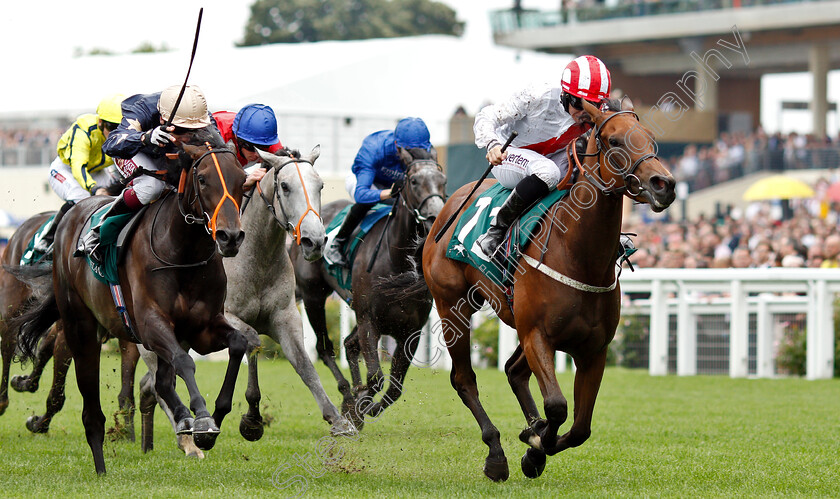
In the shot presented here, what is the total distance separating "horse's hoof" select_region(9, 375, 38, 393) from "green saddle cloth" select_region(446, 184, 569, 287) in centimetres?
327

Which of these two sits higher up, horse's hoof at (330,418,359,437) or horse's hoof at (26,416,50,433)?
horse's hoof at (330,418,359,437)

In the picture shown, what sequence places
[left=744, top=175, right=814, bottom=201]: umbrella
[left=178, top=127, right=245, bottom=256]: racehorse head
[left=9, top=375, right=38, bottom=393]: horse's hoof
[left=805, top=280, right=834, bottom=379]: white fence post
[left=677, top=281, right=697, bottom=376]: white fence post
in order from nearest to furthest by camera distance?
1. [left=178, top=127, right=245, bottom=256]: racehorse head
2. [left=9, top=375, right=38, bottom=393]: horse's hoof
3. [left=805, top=280, right=834, bottom=379]: white fence post
4. [left=677, top=281, right=697, bottom=376]: white fence post
5. [left=744, top=175, right=814, bottom=201]: umbrella

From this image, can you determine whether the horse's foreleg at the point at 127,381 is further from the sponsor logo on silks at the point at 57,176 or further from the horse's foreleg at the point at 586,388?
the horse's foreleg at the point at 586,388

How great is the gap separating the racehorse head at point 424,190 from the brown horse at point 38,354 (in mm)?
2018

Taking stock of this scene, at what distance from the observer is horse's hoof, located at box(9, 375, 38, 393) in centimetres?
792

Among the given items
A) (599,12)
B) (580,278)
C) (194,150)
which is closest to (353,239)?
(194,150)

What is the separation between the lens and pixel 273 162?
6348mm

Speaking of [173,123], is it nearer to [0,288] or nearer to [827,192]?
[0,288]

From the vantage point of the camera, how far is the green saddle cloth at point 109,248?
587cm

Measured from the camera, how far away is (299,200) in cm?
605

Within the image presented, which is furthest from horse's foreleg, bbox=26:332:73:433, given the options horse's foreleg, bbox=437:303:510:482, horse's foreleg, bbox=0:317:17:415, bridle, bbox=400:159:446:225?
horse's foreleg, bbox=437:303:510:482

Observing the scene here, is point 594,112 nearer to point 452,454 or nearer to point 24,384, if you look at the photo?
point 452,454

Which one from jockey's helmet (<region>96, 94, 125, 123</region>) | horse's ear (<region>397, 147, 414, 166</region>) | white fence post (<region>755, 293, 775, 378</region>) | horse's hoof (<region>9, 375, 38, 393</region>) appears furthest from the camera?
white fence post (<region>755, 293, 775, 378</region>)

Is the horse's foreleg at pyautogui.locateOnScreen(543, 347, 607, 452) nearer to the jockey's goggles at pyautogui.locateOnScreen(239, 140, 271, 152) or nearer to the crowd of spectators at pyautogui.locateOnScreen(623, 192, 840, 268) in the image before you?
the jockey's goggles at pyautogui.locateOnScreen(239, 140, 271, 152)
